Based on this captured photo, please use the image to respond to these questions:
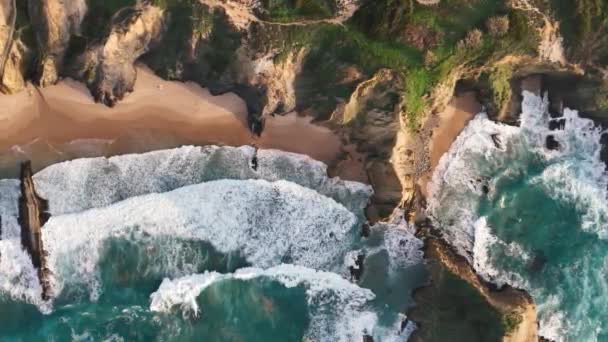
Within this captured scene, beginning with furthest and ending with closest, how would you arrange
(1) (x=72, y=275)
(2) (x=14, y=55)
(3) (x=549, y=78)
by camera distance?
1. (3) (x=549, y=78)
2. (1) (x=72, y=275)
3. (2) (x=14, y=55)

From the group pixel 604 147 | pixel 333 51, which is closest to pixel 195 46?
pixel 333 51

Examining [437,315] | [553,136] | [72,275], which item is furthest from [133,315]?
[553,136]

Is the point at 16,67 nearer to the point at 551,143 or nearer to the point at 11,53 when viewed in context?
the point at 11,53

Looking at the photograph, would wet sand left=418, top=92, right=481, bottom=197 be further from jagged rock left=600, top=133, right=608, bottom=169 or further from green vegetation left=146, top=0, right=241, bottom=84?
green vegetation left=146, top=0, right=241, bottom=84

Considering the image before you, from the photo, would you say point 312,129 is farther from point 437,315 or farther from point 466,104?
point 437,315

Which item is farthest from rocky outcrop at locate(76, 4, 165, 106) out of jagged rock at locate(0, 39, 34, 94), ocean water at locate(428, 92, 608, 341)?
ocean water at locate(428, 92, 608, 341)

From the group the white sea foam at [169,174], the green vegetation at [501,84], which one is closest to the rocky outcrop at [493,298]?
the white sea foam at [169,174]

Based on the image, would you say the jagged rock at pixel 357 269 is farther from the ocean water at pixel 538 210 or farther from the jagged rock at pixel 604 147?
the jagged rock at pixel 604 147
